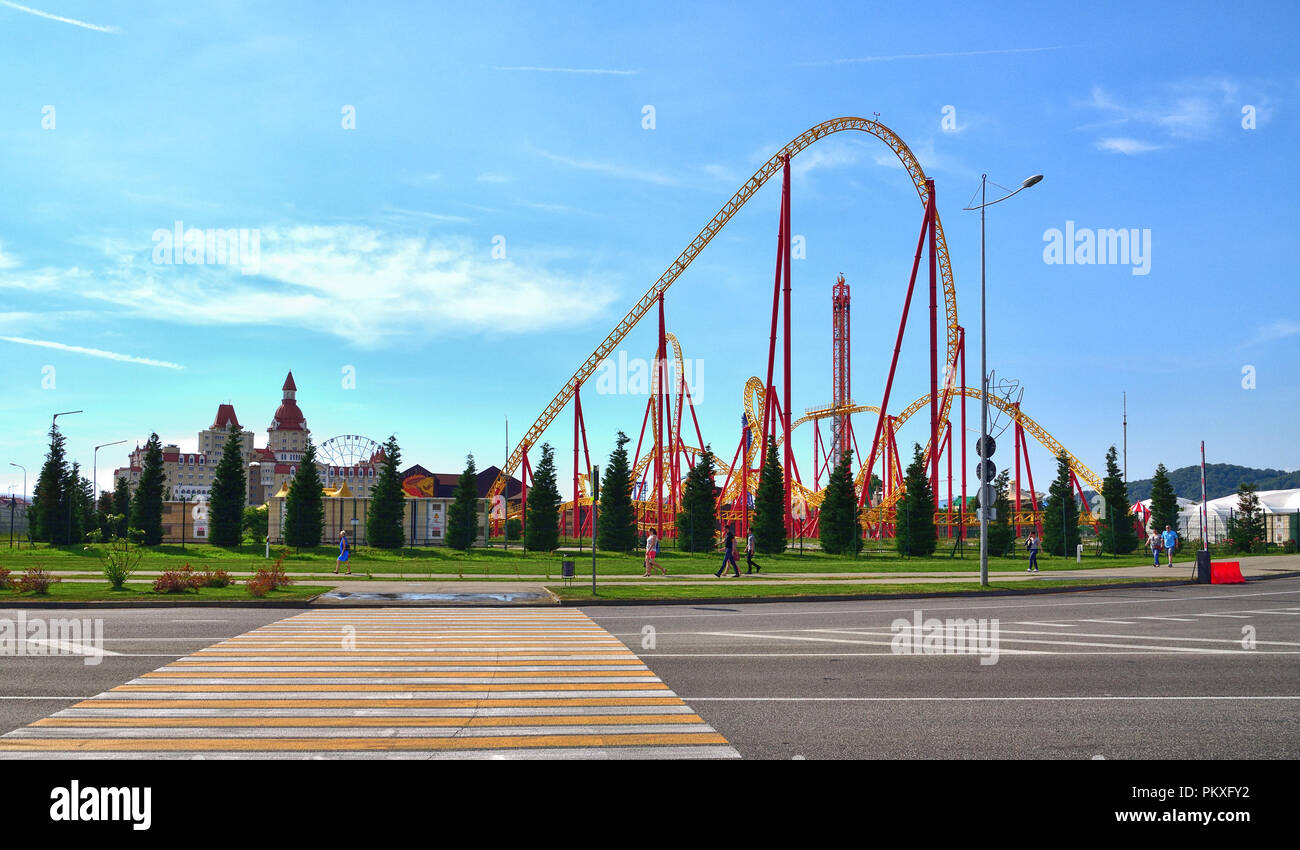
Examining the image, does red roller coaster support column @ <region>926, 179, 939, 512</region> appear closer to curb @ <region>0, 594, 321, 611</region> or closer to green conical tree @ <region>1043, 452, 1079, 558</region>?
green conical tree @ <region>1043, 452, 1079, 558</region>

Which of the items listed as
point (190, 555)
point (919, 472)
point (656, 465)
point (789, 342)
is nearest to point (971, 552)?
point (919, 472)

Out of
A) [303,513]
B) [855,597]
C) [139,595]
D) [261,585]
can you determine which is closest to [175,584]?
[139,595]

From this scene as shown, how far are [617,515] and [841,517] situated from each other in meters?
13.0

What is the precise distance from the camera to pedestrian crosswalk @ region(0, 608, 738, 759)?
7359mm

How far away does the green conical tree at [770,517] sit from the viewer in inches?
1912

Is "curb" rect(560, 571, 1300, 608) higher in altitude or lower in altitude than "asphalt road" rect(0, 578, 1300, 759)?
lower

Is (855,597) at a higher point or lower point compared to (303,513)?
lower

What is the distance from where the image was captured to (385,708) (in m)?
8.95

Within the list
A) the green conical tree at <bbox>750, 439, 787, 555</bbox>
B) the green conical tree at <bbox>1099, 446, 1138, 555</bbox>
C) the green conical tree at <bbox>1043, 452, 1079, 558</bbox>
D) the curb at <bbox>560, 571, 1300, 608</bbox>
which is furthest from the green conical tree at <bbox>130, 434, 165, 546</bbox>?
the green conical tree at <bbox>1099, 446, 1138, 555</bbox>

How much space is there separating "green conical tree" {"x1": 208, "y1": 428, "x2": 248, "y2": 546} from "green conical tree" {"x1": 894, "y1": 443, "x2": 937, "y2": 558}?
37.7 m

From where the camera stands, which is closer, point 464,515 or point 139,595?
point 139,595

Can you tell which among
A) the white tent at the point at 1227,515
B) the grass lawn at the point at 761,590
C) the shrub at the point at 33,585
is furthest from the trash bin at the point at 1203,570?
the shrub at the point at 33,585

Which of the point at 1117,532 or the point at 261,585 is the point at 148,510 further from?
the point at 1117,532
